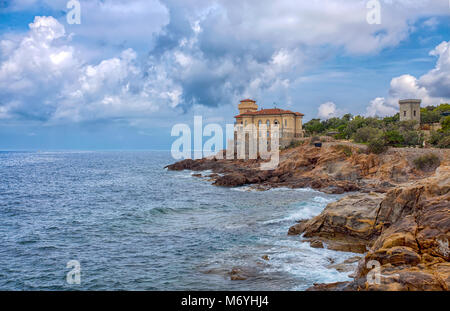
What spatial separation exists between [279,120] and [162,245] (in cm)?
5437

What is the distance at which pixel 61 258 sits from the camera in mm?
19328

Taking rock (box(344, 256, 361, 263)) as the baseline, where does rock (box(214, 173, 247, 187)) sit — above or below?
above

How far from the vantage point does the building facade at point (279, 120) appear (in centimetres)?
7162

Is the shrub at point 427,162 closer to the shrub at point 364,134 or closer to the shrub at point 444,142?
the shrub at point 444,142

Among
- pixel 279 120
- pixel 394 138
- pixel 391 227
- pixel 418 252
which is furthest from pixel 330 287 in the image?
pixel 279 120

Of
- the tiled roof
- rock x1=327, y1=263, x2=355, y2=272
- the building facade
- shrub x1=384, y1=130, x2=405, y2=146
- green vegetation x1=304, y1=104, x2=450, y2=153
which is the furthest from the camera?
the tiled roof

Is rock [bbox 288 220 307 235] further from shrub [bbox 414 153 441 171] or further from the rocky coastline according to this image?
shrub [bbox 414 153 441 171]

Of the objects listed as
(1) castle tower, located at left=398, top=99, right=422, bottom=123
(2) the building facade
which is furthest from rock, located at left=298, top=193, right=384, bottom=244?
(1) castle tower, located at left=398, top=99, right=422, bottom=123

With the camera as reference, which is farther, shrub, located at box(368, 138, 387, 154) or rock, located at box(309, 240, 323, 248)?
Answer: shrub, located at box(368, 138, 387, 154)

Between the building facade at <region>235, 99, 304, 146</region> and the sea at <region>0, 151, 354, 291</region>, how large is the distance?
33.6 metres

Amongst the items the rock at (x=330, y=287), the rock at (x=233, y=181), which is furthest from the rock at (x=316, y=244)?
the rock at (x=233, y=181)

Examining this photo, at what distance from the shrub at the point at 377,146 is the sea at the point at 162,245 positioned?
16.7m

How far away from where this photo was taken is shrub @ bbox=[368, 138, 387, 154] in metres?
50.8
